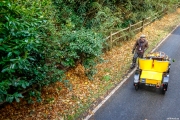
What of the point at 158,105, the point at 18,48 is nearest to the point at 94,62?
the point at 158,105

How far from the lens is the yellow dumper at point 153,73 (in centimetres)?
774

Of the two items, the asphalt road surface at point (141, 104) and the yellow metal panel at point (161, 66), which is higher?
the yellow metal panel at point (161, 66)

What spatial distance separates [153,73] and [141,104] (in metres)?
1.44

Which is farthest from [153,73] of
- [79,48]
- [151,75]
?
[79,48]

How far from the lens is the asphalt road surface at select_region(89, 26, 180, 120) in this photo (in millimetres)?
6777

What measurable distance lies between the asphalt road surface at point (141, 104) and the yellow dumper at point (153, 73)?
37 centimetres

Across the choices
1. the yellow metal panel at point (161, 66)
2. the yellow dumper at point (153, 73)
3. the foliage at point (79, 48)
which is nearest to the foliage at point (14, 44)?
the foliage at point (79, 48)

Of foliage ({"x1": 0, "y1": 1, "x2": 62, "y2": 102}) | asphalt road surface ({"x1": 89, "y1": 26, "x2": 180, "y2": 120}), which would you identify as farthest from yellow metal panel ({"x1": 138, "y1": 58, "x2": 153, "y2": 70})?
foliage ({"x1": 0, "y1": 1, "x2": 62, "y2": 102})

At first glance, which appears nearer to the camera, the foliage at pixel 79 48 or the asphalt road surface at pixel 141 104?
the asphalt road surface at pixel 141 104

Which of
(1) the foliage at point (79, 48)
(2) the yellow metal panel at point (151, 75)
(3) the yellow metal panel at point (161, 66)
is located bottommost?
(2) the yellow metal panel at point (151, 75)

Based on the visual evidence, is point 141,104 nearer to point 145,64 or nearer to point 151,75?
point 151,75

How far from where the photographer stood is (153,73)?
8.07 m

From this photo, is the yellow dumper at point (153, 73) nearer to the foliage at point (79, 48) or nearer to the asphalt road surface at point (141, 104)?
the asphalt road surface at point (141, 104)

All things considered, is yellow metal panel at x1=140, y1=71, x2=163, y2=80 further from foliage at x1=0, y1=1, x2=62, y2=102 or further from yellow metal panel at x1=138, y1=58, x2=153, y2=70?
foliage at x1=0, y1=1, x2=62, y2=102
